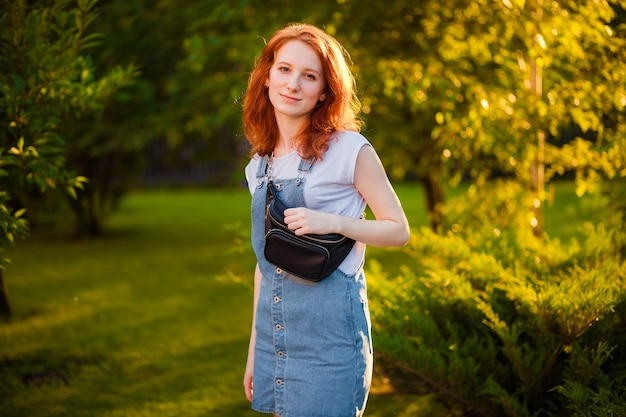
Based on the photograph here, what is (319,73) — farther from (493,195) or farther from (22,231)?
(493,195)

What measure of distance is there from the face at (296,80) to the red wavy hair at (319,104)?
0.03 meters

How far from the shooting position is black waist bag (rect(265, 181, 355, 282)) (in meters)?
2.13

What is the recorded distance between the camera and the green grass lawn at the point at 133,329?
158 inches

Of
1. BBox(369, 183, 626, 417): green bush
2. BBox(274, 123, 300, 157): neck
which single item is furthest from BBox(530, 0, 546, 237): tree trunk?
BBox(274, 123, 300, 157): neck

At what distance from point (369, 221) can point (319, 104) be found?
450 millimetres

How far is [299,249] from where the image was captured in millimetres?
2135

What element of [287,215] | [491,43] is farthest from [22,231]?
[491,43]

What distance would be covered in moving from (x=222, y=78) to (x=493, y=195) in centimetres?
296

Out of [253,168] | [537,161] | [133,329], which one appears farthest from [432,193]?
[253,168]

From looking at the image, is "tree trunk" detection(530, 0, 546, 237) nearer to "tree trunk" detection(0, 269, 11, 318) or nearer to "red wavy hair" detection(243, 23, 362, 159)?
"red wavy hair" detection(243, 23, 362, 159)

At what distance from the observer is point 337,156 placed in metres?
2.20

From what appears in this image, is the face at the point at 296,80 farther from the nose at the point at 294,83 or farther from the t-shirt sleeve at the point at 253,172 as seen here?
the t-shirt sleeve at the point at 253,172

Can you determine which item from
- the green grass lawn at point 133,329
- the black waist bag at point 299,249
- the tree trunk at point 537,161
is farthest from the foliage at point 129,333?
the black waist bag at point 299,249

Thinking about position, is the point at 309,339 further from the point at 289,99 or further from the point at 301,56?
the point at 301,56
